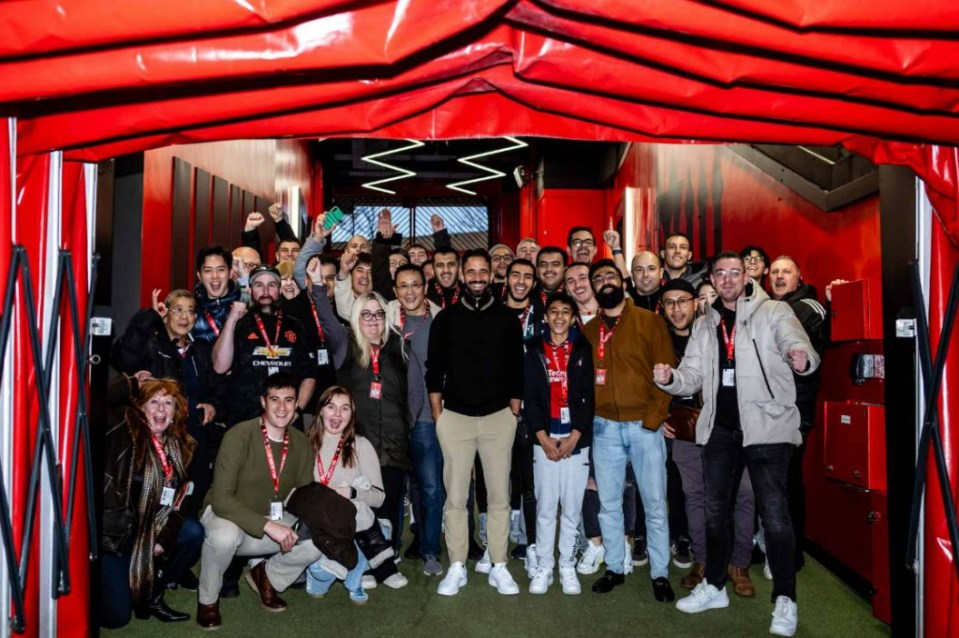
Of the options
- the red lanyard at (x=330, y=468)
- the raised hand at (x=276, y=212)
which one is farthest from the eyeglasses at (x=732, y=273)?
the raised hand at (x=276, y=212)

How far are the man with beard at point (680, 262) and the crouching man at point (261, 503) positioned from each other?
100.0 inches

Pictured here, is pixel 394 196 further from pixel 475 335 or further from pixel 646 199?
pixel 475 335

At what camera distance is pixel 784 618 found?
3.28 m

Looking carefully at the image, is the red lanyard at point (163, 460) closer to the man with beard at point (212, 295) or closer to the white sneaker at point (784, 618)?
the man with beard at point (212, 295)

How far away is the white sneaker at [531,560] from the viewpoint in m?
3.85

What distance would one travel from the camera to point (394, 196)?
16781mm

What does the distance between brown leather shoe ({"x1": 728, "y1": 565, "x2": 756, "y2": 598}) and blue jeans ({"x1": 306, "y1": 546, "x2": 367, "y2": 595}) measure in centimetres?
186

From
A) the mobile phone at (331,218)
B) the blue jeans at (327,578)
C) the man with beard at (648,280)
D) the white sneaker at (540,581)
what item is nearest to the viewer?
the blue jeans at (327,578)

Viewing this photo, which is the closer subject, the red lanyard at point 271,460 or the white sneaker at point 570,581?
the red lanyard at point 271,460

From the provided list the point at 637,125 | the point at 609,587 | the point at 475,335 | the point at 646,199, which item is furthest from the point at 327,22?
the point at 646,199

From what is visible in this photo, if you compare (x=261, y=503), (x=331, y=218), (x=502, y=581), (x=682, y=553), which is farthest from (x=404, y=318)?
(x=682, y=553)

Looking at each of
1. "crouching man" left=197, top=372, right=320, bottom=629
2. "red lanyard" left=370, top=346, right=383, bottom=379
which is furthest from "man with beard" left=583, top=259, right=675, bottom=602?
"crouching man" left=197, top=372, right=320, bottom=629

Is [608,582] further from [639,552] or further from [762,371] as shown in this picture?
[762,371]

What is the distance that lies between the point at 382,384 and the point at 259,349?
26.0 inches
